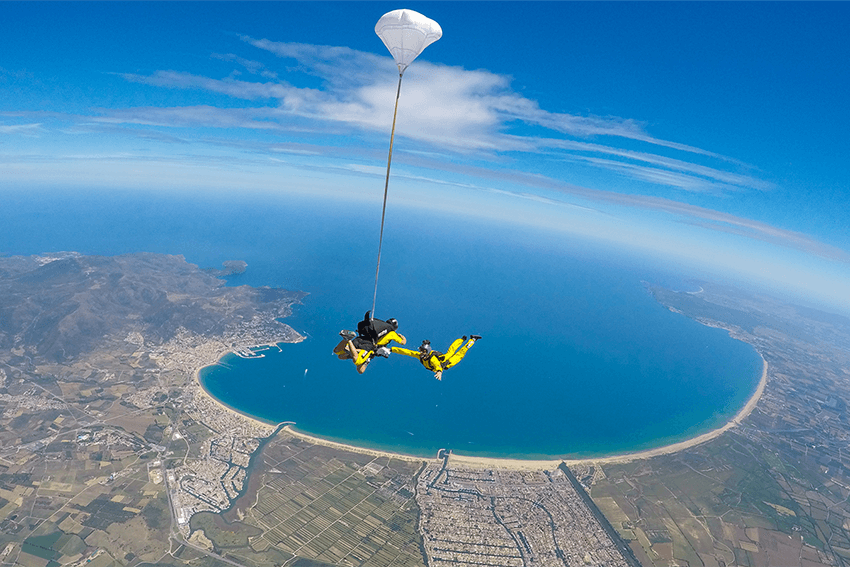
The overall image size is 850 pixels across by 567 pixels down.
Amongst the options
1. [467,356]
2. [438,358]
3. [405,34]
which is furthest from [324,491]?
[467,356]

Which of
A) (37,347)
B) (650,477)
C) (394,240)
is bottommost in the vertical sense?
(37,347)

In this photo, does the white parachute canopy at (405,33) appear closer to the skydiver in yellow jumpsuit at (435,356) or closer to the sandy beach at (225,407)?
the skydiver in yellow jumpsuit at (435,356)

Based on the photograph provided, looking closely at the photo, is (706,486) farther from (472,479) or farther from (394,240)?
(394,240)

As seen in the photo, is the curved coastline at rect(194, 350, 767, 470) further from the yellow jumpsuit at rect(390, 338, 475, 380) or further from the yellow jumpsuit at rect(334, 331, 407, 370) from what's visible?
the yellow jumpsuit at rect(334, 331, 407, 370)

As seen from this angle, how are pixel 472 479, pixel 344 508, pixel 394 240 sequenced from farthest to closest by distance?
pixel 394 240 < pixel 472 479 < pixel 344 508

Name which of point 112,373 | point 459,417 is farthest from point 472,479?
point 112,373

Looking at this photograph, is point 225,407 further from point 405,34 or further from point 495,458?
point 405,34

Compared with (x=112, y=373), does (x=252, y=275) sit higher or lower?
higher

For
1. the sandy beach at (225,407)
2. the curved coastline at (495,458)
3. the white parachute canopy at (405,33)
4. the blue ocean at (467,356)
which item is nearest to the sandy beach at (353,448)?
the curved coastline at (495,458)
